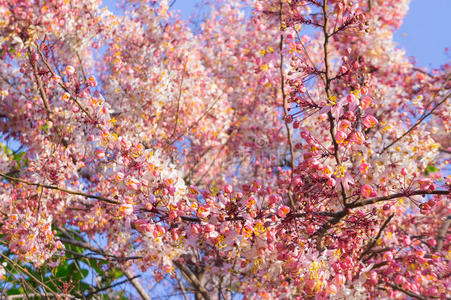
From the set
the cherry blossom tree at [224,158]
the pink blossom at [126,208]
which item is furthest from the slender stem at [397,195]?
the pink blossom at [126,208]

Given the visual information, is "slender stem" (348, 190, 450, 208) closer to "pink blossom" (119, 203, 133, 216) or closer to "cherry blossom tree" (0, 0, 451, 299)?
"cherry blossom tree" (0, 0, 451, 299)

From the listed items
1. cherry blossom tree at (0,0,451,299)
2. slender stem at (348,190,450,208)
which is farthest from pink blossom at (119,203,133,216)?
slender stem at (348,190,450,208)

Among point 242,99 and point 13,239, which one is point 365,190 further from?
point 242,99

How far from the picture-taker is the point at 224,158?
25.4 ft

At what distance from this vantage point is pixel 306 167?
2.20 meters

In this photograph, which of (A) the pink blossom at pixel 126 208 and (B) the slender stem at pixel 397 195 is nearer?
(B) the slender stem at pixel 397 195

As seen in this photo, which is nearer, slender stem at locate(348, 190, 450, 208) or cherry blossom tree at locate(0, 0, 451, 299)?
slender stem at locate(348, 190, 450, 208)

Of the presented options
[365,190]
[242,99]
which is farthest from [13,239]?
[242,99]

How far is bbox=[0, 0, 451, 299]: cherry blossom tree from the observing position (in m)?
2.19

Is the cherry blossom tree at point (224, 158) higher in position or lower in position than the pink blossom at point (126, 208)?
higher

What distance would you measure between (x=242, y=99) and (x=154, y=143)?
8.54 ft

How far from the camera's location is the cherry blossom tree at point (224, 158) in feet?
7.17

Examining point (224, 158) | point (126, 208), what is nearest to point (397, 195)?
point (126, 208)

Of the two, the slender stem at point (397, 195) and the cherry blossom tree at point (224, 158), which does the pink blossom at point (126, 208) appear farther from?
the slender stem at point (397, 195)
